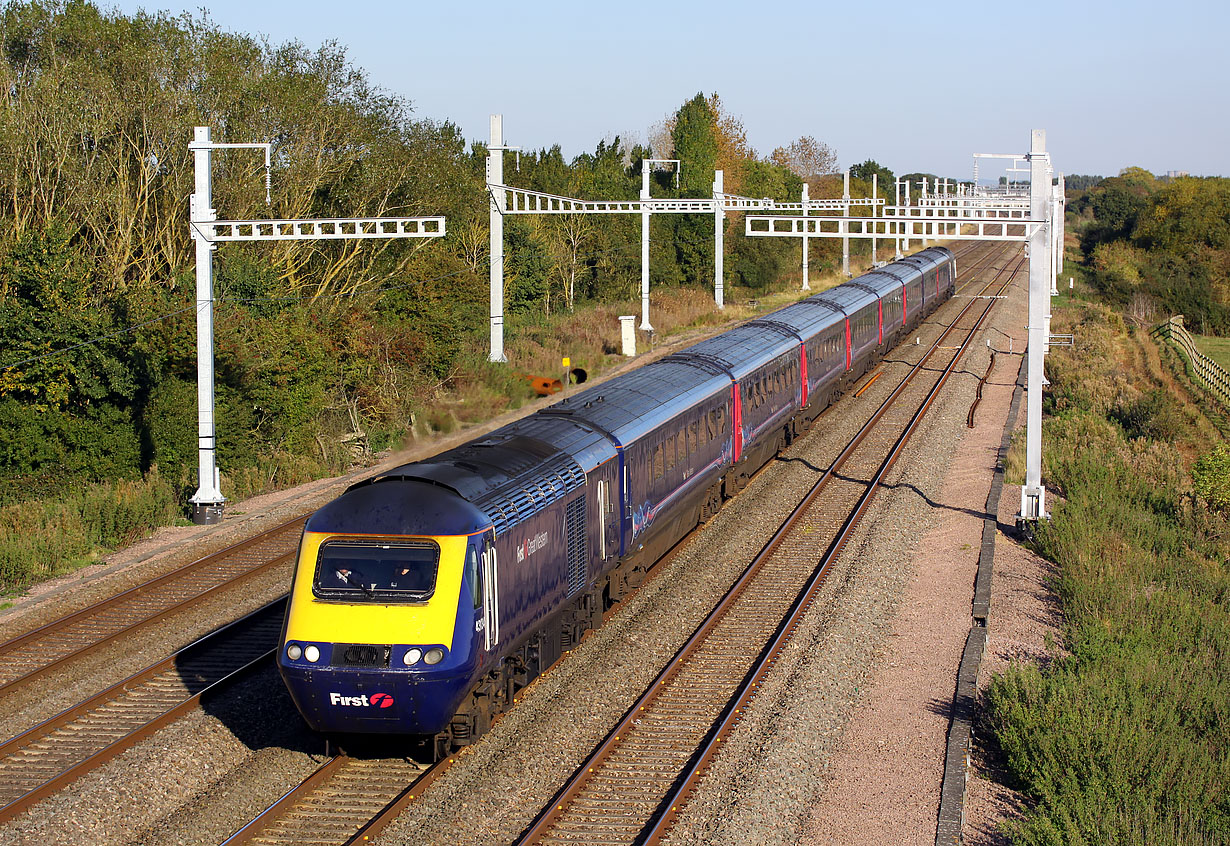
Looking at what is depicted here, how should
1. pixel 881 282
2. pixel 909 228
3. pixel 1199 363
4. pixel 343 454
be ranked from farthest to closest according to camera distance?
pixel 1199 363, pixel 881 282, pixel 343 454, pixel 909 228

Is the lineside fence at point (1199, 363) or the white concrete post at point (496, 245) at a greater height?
the white concrete post at point (496, 245)

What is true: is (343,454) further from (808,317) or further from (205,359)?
(808,317)

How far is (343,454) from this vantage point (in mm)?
26578

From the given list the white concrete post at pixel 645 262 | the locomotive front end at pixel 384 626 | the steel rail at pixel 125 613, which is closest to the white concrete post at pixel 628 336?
the white concrete post at pixel 645 262

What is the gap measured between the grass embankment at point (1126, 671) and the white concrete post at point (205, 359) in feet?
47.1

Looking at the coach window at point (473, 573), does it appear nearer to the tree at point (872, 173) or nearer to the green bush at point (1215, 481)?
the green bush at point (1215, 481)

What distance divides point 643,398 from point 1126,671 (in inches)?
298

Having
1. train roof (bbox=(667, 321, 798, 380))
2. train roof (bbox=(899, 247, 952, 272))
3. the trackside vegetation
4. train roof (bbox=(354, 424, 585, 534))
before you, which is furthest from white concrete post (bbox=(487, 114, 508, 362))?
train roof (bbox=(354, 424, 585, 534))

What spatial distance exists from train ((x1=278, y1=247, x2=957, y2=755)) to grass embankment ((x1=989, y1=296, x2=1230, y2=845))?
4.75 m

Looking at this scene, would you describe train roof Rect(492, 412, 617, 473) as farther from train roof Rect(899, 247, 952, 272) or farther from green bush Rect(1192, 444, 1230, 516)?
train roof Rect(899, 247, 952, 272)

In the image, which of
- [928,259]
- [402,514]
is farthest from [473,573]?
[928,259]

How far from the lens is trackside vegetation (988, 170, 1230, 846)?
939 cm

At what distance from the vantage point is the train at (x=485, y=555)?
32.6 feet

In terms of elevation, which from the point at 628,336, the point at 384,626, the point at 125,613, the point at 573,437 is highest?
the point at 628,336
